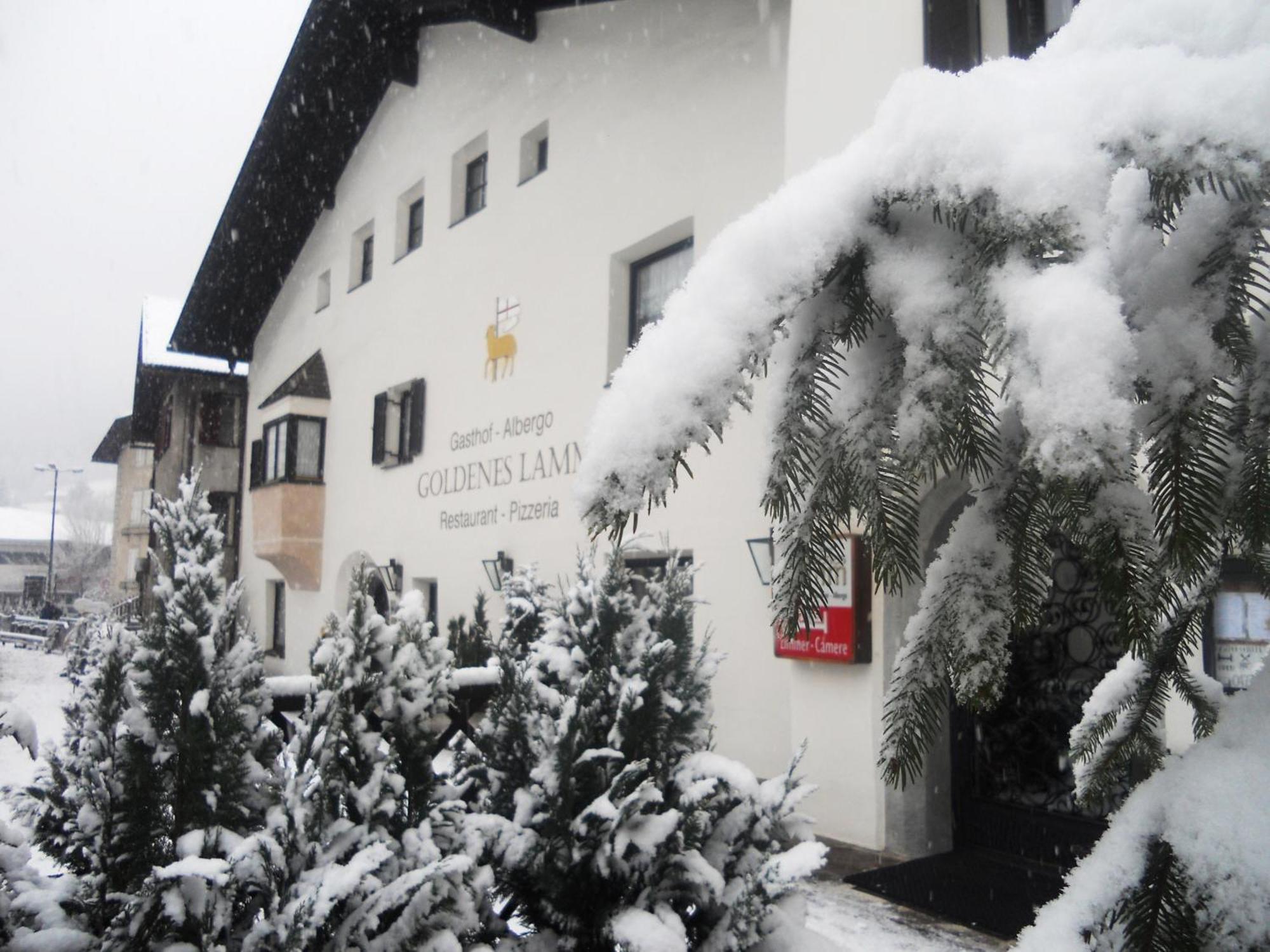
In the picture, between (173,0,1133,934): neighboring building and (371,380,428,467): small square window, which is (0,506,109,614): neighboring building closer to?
(173,0,1133,934): neighboring building

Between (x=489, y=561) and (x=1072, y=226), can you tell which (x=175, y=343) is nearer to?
(x=489, y=561)

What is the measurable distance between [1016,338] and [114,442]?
4532cm

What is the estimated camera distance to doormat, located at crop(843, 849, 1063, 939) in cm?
481

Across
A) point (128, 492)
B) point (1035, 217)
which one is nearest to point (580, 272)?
point (1035, 217)

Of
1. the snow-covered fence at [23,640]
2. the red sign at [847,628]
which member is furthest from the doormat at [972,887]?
the snow-covered fence at [23,640]

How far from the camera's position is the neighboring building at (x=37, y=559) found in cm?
5303

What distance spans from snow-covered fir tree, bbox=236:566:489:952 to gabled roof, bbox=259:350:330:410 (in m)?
13.8

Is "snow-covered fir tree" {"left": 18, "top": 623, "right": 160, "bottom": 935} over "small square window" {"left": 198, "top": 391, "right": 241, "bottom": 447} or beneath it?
beneath

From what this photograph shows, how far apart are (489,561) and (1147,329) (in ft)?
31.9

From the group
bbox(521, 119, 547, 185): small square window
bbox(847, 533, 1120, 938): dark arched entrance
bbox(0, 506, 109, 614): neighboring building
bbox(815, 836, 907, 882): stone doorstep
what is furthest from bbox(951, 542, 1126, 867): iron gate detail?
bbox(0, 506, 109, 614): neighboring building

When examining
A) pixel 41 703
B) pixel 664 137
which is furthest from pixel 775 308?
pixel 41 703

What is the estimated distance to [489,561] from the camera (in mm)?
10328

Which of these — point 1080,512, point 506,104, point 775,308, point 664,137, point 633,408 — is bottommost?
point 1080,512

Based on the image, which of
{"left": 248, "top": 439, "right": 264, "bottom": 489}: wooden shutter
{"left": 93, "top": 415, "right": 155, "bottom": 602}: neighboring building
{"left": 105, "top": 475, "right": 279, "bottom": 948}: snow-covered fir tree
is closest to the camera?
{"left": 105, "top": 475, "right": 279, "bottom": 948}: snow-covered fir tree
